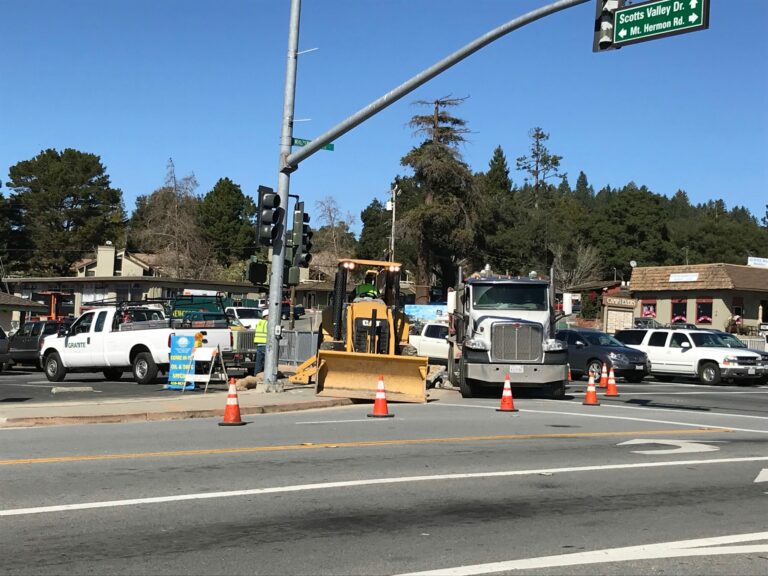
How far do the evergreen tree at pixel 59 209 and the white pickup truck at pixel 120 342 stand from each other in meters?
72.5

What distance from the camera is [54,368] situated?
990 inches

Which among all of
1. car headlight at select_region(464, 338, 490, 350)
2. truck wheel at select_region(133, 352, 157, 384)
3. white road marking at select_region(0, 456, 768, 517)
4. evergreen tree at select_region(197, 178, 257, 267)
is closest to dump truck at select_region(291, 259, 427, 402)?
car headlight at select_region(464, 338, 490, 350)

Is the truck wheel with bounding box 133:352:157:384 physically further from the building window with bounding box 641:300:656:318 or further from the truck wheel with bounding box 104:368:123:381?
the building window with bounding box 641:300:656:318

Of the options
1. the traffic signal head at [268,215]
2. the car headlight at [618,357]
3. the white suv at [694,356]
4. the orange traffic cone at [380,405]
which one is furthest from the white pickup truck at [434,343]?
the orange traffic cone at [380,405]

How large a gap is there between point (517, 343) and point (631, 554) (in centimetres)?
1374

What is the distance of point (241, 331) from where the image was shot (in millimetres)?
24922

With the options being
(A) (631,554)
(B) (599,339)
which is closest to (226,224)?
(B) (599,339)

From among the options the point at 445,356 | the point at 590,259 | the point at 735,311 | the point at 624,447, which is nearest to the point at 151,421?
the point at 624,447

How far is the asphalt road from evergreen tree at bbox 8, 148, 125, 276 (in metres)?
85.8

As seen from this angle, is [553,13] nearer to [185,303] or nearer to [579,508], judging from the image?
[579,508]

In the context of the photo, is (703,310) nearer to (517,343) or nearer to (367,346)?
(517,343)

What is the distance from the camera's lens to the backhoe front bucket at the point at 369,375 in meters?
19.3

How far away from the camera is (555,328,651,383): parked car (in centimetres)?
2909

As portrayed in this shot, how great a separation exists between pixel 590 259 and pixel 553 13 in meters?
69.2
